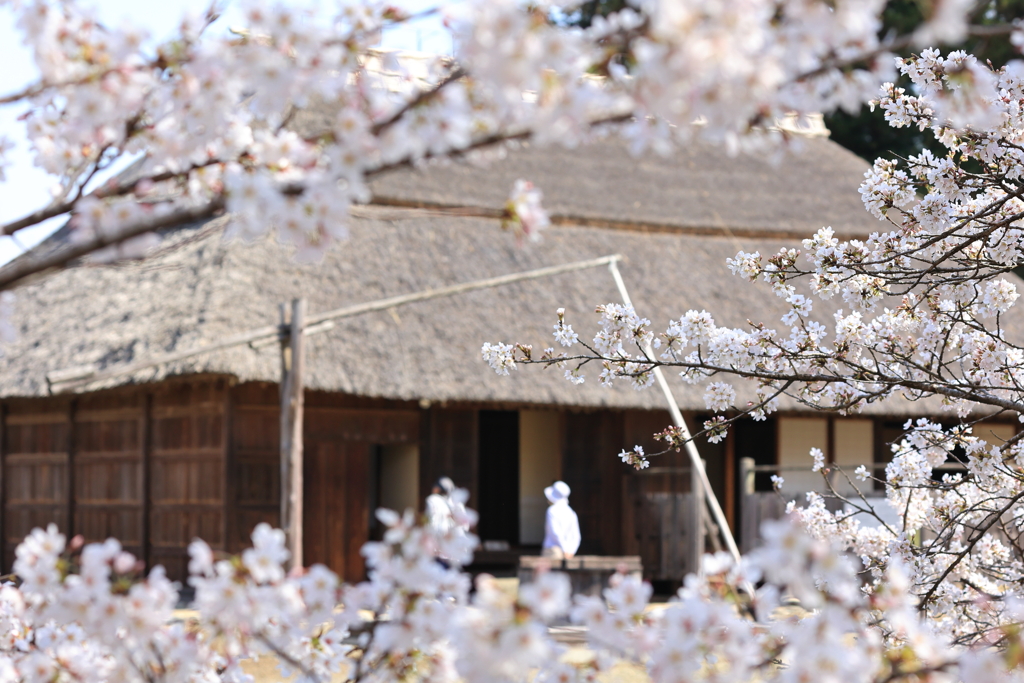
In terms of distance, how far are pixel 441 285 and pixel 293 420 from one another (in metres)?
3.27

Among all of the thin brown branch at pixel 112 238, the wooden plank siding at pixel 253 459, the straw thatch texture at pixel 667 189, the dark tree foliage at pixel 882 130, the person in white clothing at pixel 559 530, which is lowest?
the person in white clothing at pixel 559 530

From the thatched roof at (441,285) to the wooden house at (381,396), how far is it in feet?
0.08

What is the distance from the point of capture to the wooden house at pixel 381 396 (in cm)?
934

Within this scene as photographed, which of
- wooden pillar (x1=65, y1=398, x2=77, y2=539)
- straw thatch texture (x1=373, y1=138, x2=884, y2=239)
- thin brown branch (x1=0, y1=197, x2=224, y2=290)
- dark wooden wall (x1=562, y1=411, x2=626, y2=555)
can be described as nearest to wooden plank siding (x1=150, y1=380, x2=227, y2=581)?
wooden pillar (x1=65, y1=398, x2=77, y2=539)

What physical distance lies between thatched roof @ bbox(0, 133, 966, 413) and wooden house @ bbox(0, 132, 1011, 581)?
0.02 metres

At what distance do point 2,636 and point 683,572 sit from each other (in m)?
7.78

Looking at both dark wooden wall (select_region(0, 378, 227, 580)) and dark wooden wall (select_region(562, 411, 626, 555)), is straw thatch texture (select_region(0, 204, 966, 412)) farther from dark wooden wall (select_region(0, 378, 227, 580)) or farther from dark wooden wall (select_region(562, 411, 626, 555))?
dark wooden wall (select_region(562, 411, 626, 555))

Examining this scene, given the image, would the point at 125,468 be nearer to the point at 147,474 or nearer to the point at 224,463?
the point at 147,474

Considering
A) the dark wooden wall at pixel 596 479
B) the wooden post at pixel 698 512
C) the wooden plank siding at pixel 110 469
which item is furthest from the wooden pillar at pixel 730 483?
the wooden plank siding at pixel 110 469

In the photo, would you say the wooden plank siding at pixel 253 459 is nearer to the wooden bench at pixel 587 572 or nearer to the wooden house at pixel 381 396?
the wooden house at pixel 381 396

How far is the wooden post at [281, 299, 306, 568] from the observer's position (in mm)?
7465

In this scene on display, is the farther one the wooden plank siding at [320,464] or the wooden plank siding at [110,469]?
the wooden plank siding at [110,469]

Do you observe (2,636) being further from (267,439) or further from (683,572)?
(683,572)

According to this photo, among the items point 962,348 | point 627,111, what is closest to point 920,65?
point 962,348
